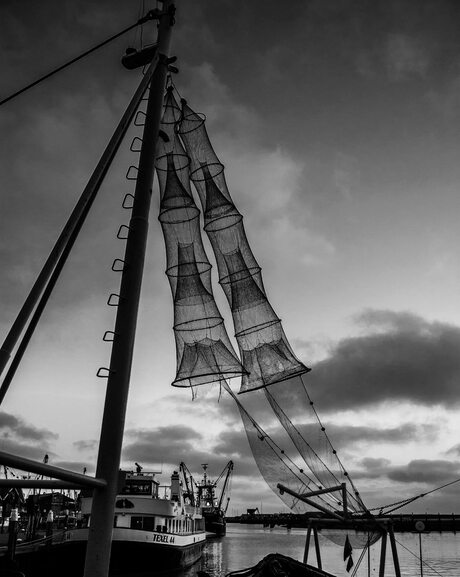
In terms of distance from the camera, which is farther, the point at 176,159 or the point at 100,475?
the point at 176,159

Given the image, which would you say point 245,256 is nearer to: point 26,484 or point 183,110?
point 183,110

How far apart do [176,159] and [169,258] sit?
2311 mm

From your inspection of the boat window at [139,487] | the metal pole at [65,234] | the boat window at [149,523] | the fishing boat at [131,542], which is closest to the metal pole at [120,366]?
the metal pole at [65,234]

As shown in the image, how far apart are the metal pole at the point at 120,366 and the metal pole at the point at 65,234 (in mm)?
948

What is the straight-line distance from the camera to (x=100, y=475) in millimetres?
5828

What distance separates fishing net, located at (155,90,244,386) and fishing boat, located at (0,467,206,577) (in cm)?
2846

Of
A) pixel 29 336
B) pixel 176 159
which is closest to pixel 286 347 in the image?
pixel 176 159

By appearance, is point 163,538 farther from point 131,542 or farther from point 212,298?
point 212,298

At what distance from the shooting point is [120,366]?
620 cm

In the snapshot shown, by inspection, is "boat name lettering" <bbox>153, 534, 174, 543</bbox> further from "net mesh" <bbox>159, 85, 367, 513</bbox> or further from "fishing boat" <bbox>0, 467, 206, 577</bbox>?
"net mesh" <bbox>159, 85, 367, 513</bbox>

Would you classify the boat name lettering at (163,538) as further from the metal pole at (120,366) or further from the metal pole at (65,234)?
the metal pole at (65,234)

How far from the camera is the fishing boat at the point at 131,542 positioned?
3484 cm

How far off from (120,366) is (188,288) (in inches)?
171

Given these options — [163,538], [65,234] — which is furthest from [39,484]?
[163,538]
